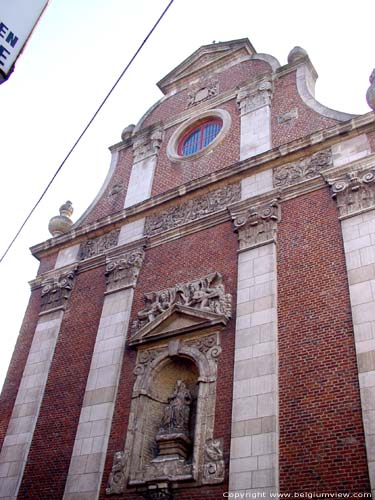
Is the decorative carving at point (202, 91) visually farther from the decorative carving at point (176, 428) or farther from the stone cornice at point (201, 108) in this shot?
the decorative carving at point (176, 428)

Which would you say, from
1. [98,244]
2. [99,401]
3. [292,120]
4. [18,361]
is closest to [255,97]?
[292,120]

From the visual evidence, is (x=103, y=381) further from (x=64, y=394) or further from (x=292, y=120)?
(x=292, y=120)

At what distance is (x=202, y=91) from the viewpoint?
63.8ft

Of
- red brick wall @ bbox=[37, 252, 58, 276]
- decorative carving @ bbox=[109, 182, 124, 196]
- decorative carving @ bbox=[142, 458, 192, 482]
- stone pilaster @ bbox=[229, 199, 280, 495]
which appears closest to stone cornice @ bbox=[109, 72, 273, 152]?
decorative carving @ bbox=[109, 182, 124, 196]

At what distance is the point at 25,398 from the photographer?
14875 millimetres

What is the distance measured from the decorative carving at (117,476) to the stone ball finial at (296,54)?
12.3 metres

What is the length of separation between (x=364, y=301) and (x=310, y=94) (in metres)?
7.58

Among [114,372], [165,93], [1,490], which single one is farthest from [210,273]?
[165,93]

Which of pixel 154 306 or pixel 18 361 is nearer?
pixel 154 306

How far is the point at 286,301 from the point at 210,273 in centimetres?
239

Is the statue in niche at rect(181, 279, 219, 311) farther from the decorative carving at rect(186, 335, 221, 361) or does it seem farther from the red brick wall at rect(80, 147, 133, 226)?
the red brick wall at rect(80, 147, 133, 226)

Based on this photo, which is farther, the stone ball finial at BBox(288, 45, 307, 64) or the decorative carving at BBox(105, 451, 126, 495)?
the stone ball finial at BBox(288, 45, 307, 64)

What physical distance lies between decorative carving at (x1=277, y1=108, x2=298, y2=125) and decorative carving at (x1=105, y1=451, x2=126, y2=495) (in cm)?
976

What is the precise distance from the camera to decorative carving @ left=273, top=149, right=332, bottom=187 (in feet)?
45.8
